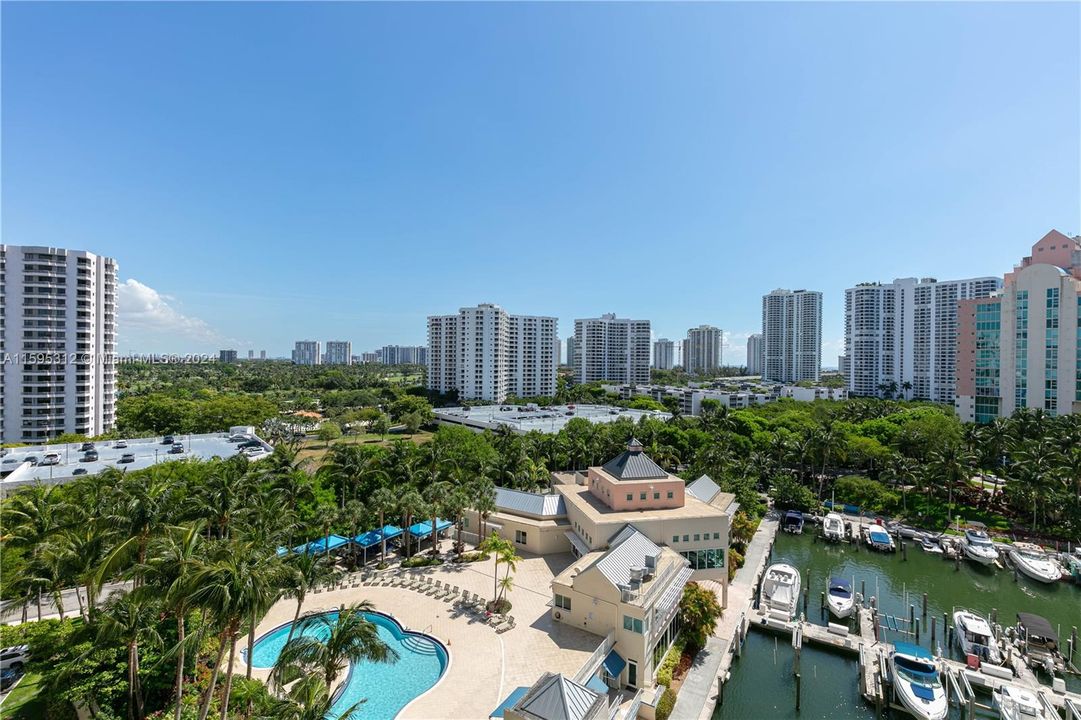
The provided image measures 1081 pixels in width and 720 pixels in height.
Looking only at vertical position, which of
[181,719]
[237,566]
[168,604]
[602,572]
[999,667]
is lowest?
[999,667]

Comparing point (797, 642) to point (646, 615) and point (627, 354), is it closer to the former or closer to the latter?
point (646, 615)

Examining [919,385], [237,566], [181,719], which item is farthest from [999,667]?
[919,385]

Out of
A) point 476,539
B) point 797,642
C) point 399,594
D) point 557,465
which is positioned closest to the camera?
point 797,642

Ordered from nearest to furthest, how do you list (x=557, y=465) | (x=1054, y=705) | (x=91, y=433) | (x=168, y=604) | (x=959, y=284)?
(x=168, y=604) → (x=1054, y=705) → (x=557, y=465) → (x=91, y=433) → (x=959, y=284)

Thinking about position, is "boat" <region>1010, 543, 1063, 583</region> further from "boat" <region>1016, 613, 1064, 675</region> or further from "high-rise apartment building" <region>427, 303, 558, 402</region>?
"high-rise apartment building" <region>427, 303, 558, 402</region>

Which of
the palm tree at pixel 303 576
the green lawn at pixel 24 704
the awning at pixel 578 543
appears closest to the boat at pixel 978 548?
the awning at pixel 578 543
